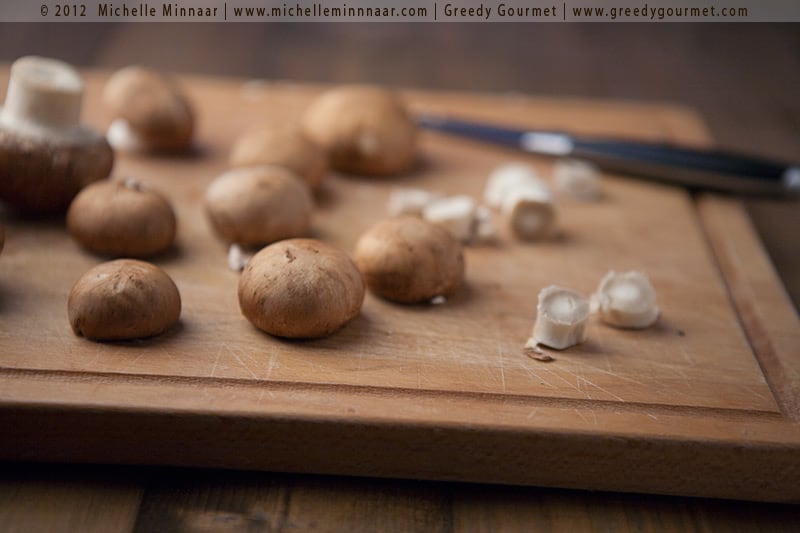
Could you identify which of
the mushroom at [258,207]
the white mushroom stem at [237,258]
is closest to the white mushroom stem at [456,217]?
the mushroom at [258,207]

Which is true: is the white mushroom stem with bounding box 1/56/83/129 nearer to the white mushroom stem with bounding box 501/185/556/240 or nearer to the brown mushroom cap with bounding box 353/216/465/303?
the brown mushroom cap with bounding box 353/216/465/303

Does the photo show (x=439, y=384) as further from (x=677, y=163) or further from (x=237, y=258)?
(x=677, y=163)

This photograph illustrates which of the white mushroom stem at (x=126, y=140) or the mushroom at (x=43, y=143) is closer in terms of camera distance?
the mushroom at (x=43, y=143)

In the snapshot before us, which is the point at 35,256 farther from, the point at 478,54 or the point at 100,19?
the point at 478,54

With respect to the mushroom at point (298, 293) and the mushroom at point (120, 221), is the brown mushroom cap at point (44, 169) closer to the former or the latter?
the mushroom at point (120, 221)

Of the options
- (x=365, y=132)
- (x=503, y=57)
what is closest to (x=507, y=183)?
(x=365, y=132)

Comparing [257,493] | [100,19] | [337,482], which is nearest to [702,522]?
[337,482]
